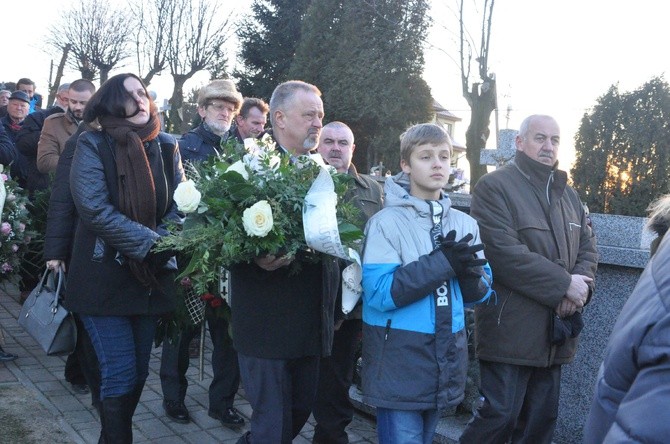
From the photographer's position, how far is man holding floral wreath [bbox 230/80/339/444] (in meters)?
3.12

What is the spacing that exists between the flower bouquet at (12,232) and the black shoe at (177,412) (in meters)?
1.98

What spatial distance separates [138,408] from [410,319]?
8.74 feet

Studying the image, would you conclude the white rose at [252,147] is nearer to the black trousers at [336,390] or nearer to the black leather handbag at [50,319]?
the black leather handbag at [50,319]

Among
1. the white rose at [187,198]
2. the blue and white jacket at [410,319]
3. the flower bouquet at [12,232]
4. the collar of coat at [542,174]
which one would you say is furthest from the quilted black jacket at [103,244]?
the flower bouquet at [12,232]

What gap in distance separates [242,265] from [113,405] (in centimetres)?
102

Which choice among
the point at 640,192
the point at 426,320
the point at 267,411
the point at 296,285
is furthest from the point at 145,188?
the point at 640,192

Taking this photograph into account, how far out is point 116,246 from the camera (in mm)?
3338

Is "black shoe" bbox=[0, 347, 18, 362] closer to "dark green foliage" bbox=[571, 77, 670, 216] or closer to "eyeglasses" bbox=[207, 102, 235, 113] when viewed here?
"eyeglasses" bbox=[207, 102, 235, 113]

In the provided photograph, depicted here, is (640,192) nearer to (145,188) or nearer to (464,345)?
(464,345)

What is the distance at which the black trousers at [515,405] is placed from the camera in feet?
12.2

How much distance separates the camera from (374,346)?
10.5ft

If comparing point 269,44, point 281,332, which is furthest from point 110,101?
point 269,44

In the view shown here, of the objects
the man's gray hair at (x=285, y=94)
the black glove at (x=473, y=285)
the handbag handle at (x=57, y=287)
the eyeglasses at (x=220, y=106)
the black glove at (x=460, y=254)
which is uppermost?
the eyeglasses at (x=220, y=106)

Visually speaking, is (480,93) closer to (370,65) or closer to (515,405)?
(370,65)
